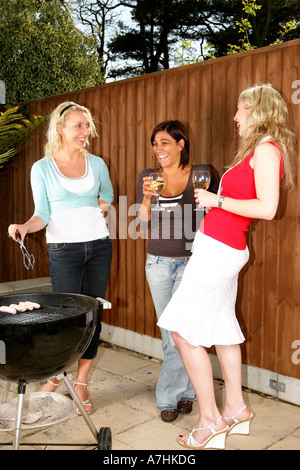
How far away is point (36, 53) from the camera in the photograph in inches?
440

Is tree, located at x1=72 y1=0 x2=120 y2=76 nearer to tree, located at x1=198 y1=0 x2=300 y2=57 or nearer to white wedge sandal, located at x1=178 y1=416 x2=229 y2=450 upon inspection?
tree, located at x1=198 y1=0 x2=300 y2=57

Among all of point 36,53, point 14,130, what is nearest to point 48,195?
point 14,130

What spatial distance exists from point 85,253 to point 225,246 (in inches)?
40.7

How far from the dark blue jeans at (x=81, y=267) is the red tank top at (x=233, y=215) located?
34.9 inches

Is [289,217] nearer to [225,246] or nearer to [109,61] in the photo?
[225,246]

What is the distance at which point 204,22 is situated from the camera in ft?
65.7

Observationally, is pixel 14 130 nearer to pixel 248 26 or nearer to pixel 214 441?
pixel 214 441

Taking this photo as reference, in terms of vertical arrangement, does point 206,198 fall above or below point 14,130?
below

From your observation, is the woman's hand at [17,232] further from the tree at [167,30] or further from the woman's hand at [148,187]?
the tree at [167,30]

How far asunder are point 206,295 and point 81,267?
0.98 meters

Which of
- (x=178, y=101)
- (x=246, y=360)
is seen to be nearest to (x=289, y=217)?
(x=246, y=360)

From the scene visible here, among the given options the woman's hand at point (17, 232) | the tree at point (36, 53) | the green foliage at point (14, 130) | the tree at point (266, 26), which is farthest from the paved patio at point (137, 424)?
the tree at point (266, 26)

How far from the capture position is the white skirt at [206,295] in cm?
244

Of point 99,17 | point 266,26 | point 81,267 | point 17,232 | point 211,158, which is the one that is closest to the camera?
point 17,232
